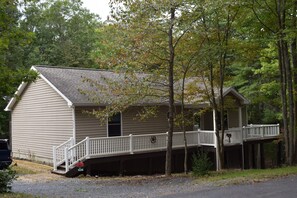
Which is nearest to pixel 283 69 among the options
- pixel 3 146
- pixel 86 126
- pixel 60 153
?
pixel 86 126

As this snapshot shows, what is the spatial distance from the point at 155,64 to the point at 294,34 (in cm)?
596

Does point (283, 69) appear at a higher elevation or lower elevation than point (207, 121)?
higher

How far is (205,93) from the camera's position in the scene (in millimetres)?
20094

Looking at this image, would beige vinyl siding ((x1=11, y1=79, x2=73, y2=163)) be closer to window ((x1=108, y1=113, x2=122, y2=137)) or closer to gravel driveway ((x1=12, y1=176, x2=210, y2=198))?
window ((x1=108, y1=113, x2=122, y2=137))

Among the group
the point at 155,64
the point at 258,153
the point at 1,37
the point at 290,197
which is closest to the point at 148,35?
the point at 155,64

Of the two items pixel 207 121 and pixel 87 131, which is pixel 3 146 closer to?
pixel 87 131

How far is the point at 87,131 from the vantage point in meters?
20.2

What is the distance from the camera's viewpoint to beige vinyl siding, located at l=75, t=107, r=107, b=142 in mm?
19781

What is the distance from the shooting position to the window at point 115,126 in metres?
21.2

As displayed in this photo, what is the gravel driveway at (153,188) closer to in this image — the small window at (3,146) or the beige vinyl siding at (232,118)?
the small window at (3,146)

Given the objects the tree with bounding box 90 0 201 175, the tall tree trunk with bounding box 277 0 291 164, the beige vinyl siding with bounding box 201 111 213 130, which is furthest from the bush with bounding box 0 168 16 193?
the beige vinyl siding with bounding box 201 111 213 130

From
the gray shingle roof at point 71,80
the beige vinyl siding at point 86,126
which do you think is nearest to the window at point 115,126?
the beige vinyl siding at point 86,126

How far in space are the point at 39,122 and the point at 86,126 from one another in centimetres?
444

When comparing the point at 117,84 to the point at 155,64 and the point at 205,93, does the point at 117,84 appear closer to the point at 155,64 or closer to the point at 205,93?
the point at 155,64
